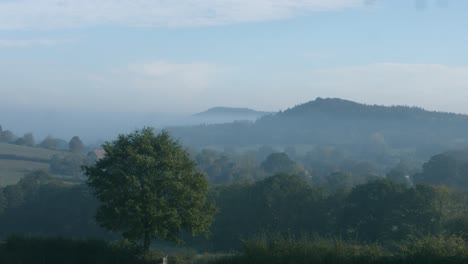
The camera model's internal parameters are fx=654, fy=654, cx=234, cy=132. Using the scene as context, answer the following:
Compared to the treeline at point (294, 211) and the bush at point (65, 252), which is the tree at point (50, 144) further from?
the bush at point (65, 252)

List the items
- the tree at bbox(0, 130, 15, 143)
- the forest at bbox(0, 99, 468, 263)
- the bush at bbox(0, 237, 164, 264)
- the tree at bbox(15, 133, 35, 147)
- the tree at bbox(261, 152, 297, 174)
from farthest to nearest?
the tree at bbox(0, 130, 15, 143) < the tree at bbox(15, 133, 35, 147) < the tree at bbox(261, 152, 297, 174) < the bush at bbox(0, 237, 164, 264) < the forest at bbox(0, 99, 468, 263)

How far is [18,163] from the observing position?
8519cm

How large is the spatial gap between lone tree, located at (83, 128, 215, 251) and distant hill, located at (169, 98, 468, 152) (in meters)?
125

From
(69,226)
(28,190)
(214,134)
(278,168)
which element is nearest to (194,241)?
(69,226)

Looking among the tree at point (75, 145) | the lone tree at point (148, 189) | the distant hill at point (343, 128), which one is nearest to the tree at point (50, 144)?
the tree at point (75, 145)

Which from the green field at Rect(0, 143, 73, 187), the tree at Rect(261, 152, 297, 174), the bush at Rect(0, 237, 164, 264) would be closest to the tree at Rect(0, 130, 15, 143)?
the green field at Rect(0, 143, 73, 187)

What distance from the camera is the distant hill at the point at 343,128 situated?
6068 inches

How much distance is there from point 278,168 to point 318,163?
2908 centimetres

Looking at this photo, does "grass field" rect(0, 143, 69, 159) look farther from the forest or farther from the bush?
the bush

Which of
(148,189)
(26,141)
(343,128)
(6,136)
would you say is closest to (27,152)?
(26,141)

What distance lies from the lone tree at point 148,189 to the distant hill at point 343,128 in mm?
125025

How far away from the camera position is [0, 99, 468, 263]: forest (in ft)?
59.3

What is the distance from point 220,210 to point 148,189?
2604 cm

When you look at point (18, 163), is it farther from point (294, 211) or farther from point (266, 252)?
point (266, 252)
